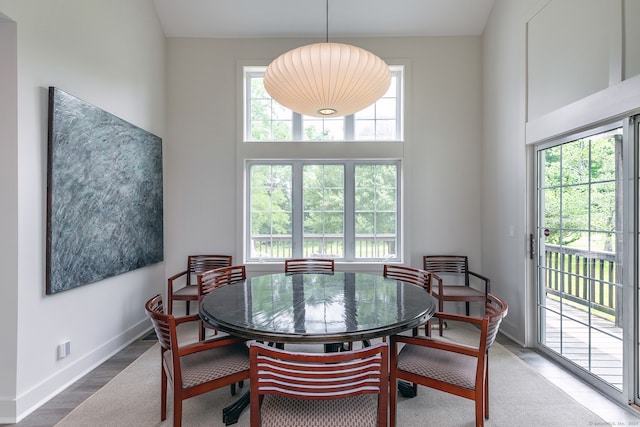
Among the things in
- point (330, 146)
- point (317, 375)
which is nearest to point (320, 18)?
point (330, 146)

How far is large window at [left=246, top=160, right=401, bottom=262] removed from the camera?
3.95 metres

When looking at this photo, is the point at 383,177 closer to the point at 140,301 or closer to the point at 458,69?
the point at 458,69

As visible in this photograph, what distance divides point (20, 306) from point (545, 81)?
175 inches

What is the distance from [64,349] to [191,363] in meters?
1.30

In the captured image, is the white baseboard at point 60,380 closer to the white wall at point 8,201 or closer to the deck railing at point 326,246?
the white wall at point 8,201

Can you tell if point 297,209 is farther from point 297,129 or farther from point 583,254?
point 583,254

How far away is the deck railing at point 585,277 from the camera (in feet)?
7.17

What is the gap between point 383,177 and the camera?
394cm

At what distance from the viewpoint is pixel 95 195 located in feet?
8.55

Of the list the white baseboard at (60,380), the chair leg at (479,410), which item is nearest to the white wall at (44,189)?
the white baseboard at (60,380)

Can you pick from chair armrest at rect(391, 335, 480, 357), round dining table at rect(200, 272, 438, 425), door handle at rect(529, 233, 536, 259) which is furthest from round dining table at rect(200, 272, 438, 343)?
door handle at rect(529, 233, 536, 259)

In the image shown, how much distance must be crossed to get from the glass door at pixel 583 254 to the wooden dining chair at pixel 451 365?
1100 millimetres

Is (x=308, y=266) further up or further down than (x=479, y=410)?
further up

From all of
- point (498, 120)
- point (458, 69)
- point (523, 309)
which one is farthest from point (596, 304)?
point (458, 69)
